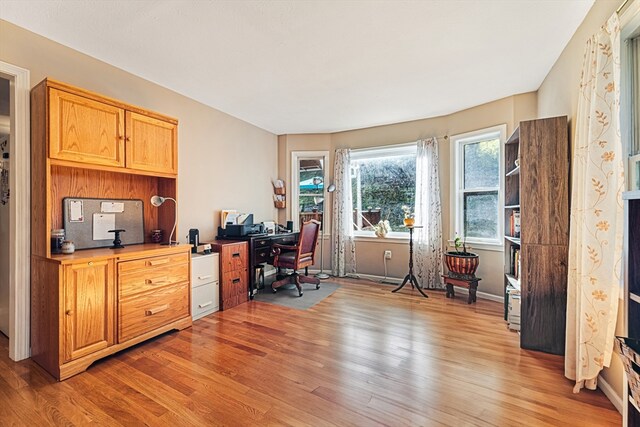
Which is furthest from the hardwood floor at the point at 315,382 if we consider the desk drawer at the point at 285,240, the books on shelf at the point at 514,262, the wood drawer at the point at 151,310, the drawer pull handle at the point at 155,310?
the desk drawer at the point at 285,240

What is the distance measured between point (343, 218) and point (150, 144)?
118 inches

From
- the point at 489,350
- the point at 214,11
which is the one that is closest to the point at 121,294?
the point at 214,11

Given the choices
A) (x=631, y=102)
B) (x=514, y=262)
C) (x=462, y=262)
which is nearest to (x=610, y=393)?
(x=514, y=262)

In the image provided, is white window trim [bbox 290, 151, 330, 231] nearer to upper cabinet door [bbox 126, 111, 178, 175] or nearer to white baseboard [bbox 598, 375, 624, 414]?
upper cabinet door [bbox 126, 111, 178, 175]

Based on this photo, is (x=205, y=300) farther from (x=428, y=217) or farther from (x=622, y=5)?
(x=622, y=5)

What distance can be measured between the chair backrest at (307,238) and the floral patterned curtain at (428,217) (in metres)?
1.55

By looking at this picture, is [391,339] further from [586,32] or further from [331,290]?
[586,32]

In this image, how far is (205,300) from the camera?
119 inches

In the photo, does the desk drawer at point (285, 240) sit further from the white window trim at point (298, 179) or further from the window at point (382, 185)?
the window at point (382, 185)

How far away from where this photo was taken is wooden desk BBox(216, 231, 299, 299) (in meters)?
3.62

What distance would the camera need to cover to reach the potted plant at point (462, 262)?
3418 millimetres

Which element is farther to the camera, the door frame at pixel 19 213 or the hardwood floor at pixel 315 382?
the door frame at pixel 19 213

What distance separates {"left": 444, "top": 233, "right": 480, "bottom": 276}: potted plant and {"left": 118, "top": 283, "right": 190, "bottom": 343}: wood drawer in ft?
10.2

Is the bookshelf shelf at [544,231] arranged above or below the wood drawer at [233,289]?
above
